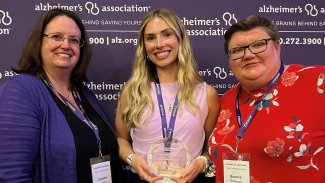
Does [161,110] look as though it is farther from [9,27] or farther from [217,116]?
[9,27]

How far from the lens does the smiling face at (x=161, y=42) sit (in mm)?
2391

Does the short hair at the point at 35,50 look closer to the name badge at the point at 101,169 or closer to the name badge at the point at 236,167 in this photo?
the name badge at the point at 101,169

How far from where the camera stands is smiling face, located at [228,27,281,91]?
2004 mm

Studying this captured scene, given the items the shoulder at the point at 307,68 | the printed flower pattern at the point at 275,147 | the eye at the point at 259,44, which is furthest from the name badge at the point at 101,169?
the shoulder at the point at 307,68

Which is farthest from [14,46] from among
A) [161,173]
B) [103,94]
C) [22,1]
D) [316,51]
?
[316,51]

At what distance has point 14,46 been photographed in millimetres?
2943

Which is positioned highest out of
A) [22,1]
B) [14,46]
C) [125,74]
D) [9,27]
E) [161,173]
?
[22,1]

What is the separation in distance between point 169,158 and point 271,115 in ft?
2.66

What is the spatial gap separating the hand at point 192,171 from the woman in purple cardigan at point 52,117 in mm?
648

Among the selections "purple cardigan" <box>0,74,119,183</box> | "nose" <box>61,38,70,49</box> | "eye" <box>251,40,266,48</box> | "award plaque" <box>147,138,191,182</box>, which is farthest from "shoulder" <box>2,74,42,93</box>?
"eye" <box>251,40,266,48</box>

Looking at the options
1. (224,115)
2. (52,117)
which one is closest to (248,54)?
(224,115)

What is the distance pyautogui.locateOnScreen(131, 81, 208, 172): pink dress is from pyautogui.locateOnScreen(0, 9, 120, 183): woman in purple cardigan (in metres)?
0.26

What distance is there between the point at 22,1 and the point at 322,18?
3481 mm

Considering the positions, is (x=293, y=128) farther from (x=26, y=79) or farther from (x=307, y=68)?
(x=26, y=79)
